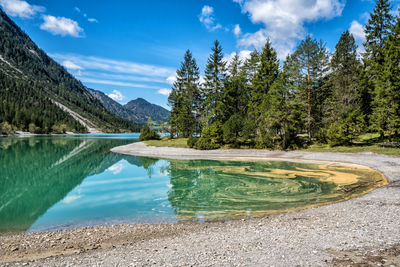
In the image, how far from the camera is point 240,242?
6.58m

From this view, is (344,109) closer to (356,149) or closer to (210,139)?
(356,149)

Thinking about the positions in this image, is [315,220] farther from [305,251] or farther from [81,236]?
Answer: [81,236]

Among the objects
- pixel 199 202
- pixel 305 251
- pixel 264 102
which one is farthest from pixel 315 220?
pixel 264 102

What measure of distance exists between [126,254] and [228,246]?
117 inches

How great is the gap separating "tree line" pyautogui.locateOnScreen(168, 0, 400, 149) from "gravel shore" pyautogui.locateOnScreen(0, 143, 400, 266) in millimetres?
25224

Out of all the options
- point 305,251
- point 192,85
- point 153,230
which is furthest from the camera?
point 192,85

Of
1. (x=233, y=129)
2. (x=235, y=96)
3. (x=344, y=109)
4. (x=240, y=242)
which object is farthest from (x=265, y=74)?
(x=240, y=242)

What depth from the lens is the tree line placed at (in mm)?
29936

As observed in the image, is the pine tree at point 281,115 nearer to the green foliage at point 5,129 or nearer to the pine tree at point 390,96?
the pine tree at point 390,96

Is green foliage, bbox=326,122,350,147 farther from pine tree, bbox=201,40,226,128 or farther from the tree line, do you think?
pine tree, bbox=201,40,226,128

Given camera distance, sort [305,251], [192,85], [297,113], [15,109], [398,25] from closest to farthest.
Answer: [305,251] → [398,25] → [297,113] → [192,85] → [15,109]

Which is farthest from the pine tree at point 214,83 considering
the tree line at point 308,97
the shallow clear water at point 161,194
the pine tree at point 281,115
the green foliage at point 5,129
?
the green foliage at point 5,129

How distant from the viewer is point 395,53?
2919 centimetres

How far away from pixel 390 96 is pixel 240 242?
3301 centimetres
